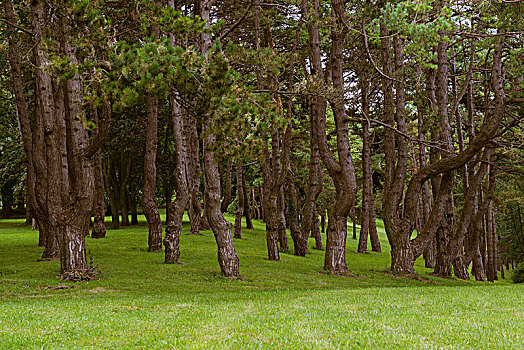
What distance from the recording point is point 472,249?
22578 mm

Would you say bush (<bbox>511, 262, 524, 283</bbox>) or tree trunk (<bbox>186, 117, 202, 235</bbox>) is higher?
tree trunk (<bbox>186, 117, 202, 235</bbox>)

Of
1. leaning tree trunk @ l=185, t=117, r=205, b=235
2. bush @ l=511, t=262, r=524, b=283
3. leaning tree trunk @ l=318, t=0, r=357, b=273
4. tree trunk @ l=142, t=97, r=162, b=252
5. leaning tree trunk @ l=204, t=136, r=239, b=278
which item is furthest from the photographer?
leaning tree trunk @ l=185, t=117, r=205, b=235

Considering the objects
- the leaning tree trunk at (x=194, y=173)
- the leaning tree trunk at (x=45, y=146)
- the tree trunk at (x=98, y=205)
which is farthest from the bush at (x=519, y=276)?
the leaning tree trunk at (x=45, y=146)

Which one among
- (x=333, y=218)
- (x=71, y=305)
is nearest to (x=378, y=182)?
(x=333, y=218)

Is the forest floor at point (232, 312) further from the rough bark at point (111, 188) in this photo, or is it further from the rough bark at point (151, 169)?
the rough bark at point (111, 188)

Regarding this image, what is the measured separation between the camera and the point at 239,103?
10.6 meters

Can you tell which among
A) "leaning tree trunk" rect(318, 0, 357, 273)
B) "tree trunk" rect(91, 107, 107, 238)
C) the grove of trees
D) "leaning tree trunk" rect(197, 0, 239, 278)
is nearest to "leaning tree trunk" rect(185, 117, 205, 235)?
the grove of trees

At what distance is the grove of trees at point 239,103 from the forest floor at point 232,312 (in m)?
1.37

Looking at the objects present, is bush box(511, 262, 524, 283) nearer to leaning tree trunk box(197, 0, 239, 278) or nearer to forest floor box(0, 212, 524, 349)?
forest floor box(0, 212, 524, 349)

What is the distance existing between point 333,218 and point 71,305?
944 centimetres

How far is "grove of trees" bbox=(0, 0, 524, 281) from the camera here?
34.2 ft

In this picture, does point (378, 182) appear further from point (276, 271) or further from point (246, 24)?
point (276, 271)

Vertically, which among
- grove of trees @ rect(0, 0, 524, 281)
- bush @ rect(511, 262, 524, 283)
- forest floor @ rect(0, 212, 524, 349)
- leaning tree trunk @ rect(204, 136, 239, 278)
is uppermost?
grove of trees @ rect(0, 0, 524, 281)

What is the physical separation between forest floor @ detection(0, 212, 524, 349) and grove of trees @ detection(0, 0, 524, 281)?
53.9 inches
